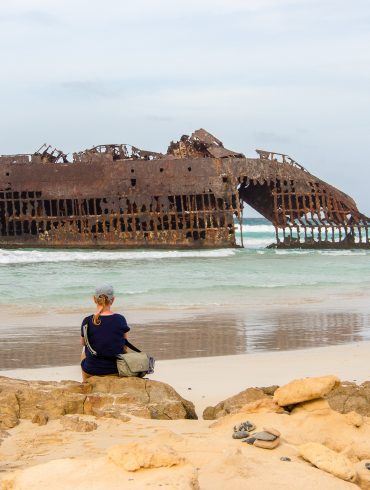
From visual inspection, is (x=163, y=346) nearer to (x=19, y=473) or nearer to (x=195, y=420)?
(x=195, y=420)

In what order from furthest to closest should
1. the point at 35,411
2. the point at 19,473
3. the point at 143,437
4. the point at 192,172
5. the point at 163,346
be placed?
the point at 192,172
the point at 163,346
the point at 35,411
the point at 143,437
the point at 19,473

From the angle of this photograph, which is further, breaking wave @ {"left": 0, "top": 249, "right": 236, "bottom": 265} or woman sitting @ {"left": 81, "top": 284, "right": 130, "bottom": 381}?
breaking wave @ {"left": 0, "top": 249, "right": 236, "bottom": 265}

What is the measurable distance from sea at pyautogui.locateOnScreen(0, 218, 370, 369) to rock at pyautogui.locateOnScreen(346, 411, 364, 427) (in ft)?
13.7

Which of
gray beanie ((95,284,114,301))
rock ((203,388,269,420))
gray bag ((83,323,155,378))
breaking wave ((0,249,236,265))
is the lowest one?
rock ((203,388,269,420))

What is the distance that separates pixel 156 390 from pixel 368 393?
135 cm

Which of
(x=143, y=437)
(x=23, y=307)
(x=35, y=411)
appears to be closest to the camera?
(x=143, y=437)

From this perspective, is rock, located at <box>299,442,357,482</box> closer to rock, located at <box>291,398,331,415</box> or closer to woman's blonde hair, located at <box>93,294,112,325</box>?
rock, located at <box>291,398,331,415</box>

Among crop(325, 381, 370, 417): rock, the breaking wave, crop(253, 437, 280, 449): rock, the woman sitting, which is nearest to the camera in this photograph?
crop(253, 437, 280, 449): rock

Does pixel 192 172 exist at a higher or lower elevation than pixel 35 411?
higher

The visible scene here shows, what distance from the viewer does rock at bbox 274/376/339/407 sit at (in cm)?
539

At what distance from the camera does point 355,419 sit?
5324mm

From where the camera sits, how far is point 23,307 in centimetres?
1551

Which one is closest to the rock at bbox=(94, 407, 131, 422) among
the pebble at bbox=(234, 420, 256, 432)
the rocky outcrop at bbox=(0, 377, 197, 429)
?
the rocky outcrop at bbox=(0, 377, 197, 429)

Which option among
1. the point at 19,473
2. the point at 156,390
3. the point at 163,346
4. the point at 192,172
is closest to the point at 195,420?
the point at 156,390
